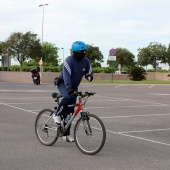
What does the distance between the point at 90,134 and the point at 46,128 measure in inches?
46.5

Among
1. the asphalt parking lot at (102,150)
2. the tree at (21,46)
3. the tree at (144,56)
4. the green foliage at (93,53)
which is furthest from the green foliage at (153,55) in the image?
the asphalt parking lot at (102,150)

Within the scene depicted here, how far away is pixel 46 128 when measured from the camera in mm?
7234

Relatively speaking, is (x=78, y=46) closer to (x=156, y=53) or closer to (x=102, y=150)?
(x=102, y=150)

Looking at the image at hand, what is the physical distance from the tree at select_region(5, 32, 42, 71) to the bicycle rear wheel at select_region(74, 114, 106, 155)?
54.7 meters

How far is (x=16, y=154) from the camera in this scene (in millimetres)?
6320

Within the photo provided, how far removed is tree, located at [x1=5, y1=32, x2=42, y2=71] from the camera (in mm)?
60062

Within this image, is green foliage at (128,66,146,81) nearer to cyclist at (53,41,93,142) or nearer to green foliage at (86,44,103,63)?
cyclist at (53,41,93,142)

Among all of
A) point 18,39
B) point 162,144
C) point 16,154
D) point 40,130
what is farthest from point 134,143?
point 18,39

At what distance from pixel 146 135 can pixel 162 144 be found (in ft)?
3.51

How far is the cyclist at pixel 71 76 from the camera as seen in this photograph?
653 centimetres

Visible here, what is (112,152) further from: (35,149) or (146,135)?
(146,135)

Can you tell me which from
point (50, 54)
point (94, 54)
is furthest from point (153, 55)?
point (50, 54)

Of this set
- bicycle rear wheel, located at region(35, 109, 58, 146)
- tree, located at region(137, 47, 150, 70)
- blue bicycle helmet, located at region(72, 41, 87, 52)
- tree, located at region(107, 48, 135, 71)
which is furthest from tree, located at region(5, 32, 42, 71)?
tree, located at region(107, 48, 135, 71)

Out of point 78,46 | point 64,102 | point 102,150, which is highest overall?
point 78,46
